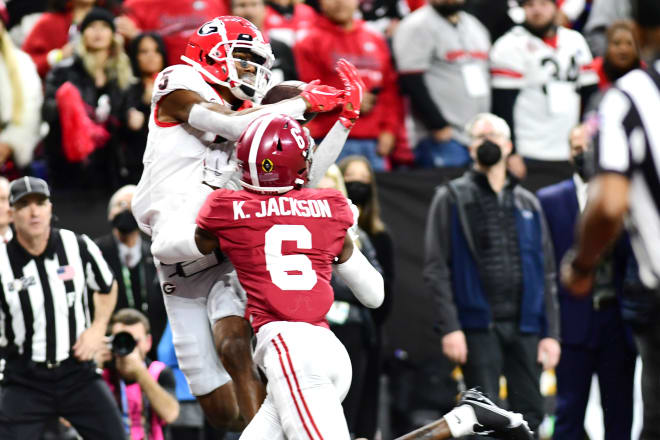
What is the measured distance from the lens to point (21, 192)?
7.15m

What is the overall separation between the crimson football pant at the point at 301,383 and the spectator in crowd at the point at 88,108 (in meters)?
4.13

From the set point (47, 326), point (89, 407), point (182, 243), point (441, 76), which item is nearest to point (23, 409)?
point (89, 407)

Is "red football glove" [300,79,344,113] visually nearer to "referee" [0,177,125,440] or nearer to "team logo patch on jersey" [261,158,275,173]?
"team logo patch on jersey" [261,158,275,173]

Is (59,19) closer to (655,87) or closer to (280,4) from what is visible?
(280,4)

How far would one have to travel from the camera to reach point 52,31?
9.31 m

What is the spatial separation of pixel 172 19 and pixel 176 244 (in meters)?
Answer: 4.24

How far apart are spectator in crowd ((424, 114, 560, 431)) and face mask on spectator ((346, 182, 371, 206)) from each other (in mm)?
606

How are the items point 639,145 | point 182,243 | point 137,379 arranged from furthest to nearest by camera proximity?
point 137,379
point 182,243
point 639,145

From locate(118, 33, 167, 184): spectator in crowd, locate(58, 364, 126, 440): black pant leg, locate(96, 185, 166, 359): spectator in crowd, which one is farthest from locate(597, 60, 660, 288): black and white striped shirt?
locate(118, 33, 167, 184): spectator in crowd

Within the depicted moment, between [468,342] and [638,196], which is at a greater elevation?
[638,196]

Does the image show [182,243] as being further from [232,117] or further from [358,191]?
[358,191]

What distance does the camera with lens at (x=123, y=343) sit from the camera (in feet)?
22.8

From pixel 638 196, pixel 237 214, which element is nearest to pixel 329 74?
pixel 237 214

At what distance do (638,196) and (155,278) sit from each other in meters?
4.69
